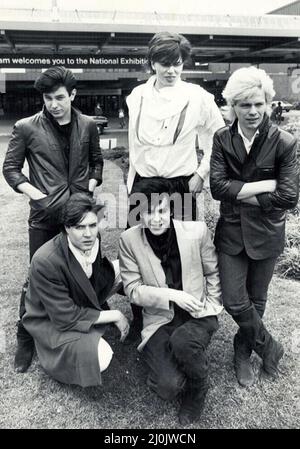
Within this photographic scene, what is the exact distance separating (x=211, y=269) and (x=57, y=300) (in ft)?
2.97

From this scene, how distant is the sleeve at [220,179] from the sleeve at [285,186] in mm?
154

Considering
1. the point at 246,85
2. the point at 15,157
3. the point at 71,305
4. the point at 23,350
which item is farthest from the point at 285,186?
the point at 23,350

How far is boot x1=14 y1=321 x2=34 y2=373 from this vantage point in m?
2.85

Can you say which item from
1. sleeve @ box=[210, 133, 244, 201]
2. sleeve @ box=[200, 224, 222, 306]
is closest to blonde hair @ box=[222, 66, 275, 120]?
sleeve @ box=[210, 133, 244, 201]

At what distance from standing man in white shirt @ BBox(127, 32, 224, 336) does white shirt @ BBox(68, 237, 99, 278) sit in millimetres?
416

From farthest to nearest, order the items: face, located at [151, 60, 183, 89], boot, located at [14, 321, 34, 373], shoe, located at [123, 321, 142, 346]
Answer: shoe, located at [123, 321, 142, 346]
boot, located at [14, 321, 34, 373]
face, located at [151, 60, 183, 89]

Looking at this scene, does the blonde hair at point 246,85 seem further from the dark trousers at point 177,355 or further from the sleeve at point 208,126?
the dark trousers at point 177,355

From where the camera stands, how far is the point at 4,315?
11.7 feet

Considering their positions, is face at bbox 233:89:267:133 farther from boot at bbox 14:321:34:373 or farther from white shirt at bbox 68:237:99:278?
boot at bbox 14:321:34:373

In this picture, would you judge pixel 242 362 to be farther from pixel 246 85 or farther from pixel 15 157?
pixel 15 157

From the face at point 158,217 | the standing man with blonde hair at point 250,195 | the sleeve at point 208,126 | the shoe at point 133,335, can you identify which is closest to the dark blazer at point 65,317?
the face at point 158,217

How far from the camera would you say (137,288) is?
2.60 metres

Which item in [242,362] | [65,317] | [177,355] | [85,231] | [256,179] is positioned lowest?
[242,362]
